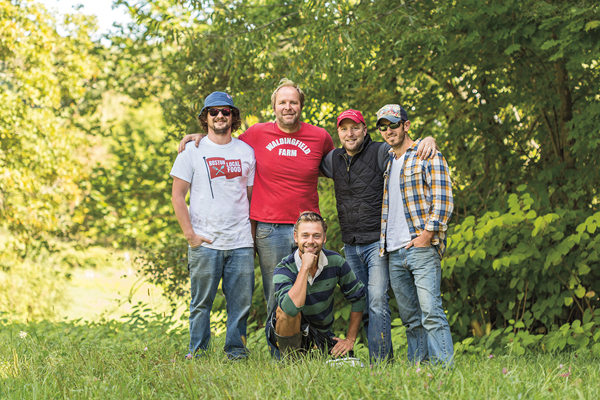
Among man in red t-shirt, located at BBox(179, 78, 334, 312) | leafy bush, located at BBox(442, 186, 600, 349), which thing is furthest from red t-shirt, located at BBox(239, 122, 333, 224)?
leafy bush, located at BBox(442, 186, 600, 349)

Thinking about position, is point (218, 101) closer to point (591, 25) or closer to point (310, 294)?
point (310, 294)

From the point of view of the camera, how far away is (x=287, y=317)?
360 centimetres

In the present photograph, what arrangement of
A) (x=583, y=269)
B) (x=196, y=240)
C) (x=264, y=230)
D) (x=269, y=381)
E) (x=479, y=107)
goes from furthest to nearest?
(x=479, y=107), (x=583, y=269), (x=264, y=230), (x=196, y=240), (x=269, y=381)

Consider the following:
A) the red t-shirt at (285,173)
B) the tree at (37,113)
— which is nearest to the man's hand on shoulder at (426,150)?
the red t-shirt at (285,173)

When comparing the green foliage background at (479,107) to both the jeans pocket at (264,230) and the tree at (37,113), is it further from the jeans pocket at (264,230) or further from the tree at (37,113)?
the tree at (37,113)

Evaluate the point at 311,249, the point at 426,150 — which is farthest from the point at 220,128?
the point at 426,150

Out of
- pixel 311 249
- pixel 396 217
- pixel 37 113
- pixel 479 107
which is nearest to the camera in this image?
pixel 311 249

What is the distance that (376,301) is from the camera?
12.4 feet

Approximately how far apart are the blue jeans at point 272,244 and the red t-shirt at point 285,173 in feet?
Answer: 0.19

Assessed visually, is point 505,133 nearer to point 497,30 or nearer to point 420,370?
point 497,30

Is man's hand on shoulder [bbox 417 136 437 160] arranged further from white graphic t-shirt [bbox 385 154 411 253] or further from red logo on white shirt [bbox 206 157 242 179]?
red logo on white shirt [bbox 206 157 242 179]

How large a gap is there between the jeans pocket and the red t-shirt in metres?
0.05

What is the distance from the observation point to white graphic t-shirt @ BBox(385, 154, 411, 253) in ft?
12.3

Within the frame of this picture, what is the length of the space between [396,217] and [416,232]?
19 centimetres
